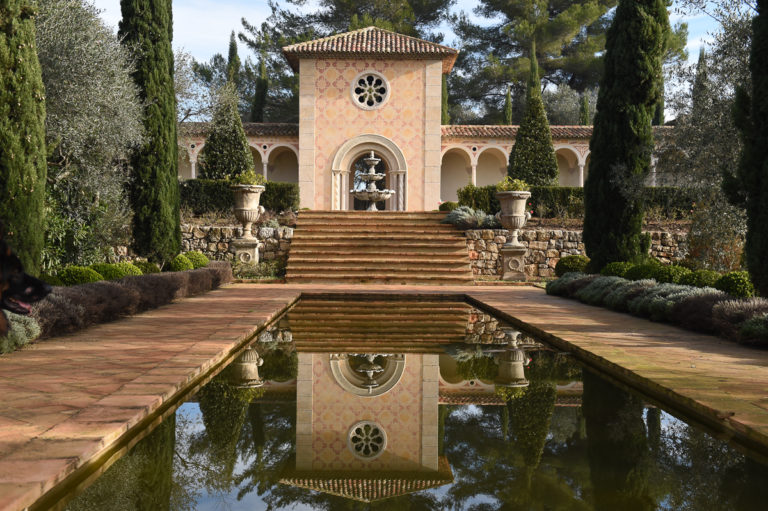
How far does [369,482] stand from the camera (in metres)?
2.60

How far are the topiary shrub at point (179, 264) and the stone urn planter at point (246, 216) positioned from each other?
3.03 meters

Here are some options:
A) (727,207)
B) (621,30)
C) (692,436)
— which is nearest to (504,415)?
(692,436)

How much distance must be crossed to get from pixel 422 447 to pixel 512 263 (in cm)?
1276

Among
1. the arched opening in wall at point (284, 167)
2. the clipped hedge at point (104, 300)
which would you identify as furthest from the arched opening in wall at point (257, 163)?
the clipped hedge at point (104, 300)

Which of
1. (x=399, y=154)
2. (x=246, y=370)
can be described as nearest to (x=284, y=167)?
(x=399, y=154)

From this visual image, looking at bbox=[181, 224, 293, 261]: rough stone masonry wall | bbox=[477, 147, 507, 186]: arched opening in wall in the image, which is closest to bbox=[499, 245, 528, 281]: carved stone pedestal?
Answer: bbox=[181, 224, 293, 261]: rough stone masonry wall

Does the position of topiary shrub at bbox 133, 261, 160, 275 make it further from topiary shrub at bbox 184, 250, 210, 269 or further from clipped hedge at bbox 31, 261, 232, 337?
topiary shrub at bbox 184, 250, 210, 269

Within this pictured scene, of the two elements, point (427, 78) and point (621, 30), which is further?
point (427, 78)

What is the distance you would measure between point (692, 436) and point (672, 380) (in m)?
0.96

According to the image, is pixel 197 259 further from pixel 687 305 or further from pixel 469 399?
pixel 469 399

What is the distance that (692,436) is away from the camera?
3207mm

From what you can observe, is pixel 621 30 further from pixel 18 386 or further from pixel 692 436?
pixel 18 386

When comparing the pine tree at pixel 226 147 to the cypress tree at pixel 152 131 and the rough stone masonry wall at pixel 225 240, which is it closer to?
the rough stone masonry wall at pixel 225 240

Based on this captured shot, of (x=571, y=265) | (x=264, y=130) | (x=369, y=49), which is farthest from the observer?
(x=264, y=130)
